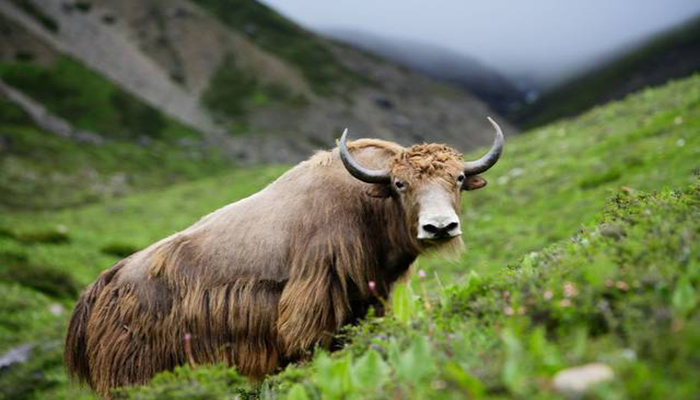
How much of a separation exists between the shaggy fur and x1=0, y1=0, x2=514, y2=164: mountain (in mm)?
83045

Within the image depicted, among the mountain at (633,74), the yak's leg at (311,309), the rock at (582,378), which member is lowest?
the rock at (582,378)

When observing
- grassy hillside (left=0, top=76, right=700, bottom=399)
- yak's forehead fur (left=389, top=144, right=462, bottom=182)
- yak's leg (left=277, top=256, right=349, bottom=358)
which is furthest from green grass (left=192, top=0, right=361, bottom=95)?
grassy hillside (left=0, top=76, right=700, bottom=399)

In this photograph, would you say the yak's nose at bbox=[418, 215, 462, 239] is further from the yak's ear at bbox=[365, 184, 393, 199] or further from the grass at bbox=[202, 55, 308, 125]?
the grass at bbox=[202, 55, 308, 125]

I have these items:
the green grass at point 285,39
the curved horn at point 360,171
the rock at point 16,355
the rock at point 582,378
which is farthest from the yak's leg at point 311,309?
the green grass at point 285,39

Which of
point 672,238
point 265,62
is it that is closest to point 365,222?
point 672,238

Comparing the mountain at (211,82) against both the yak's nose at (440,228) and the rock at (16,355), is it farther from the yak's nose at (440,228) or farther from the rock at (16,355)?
the yak's nose at (440,228)

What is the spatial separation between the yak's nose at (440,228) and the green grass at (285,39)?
376 ft

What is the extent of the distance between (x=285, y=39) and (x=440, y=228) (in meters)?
138

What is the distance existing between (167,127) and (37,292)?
79.3 metres

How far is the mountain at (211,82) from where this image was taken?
89500 millimetres

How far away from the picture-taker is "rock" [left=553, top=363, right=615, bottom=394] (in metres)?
2.46

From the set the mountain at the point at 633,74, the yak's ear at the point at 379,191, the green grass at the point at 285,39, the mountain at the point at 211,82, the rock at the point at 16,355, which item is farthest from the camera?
the mountain at the point at 633,74

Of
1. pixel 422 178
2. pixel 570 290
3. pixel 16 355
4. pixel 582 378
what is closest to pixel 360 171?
pixel 422 178

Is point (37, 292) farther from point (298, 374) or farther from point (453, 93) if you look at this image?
point (453, 93)
